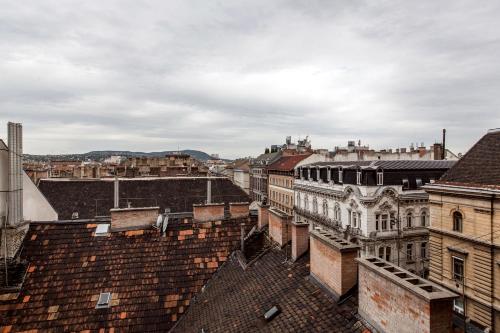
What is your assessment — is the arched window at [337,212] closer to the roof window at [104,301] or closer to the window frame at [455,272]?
the window frame at [455,272]

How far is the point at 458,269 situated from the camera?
21969mm

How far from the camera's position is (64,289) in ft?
33.0

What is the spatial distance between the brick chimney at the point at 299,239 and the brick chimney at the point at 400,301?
3.29 m

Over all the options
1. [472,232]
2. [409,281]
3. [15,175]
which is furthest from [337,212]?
[409,281]

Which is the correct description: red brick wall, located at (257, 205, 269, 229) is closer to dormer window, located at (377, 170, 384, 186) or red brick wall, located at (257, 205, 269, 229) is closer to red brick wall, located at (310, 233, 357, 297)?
red brick wall, located at (310, 233, 357, 297)

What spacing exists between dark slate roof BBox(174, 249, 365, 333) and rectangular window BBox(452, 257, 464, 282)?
16283 millimetres

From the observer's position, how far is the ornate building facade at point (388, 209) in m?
31.3

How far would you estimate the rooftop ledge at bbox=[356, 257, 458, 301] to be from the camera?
493 cm

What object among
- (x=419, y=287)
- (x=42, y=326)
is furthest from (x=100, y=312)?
(x=419, y=287)

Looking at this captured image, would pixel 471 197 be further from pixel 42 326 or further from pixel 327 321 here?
pixel 42 326

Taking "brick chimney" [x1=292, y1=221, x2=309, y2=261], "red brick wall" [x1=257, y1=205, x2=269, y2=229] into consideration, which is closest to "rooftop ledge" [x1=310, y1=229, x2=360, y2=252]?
"brick chimney" [x1=292, y1=221, x2=309, y2=261]

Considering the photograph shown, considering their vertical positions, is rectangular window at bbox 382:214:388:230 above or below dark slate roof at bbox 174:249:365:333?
below

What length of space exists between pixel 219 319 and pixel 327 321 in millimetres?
3187

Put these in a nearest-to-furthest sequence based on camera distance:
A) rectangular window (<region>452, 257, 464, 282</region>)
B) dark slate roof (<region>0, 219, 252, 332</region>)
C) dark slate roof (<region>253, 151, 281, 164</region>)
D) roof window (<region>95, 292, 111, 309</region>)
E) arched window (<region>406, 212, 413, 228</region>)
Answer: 1. dark slate roof (<region>0, 219, 252, 332</region>)
2. roof window (<region>95, 292, 111, 309</region>)
3. rectangular window (<region>452, 257, 464, 282</region>)
4. arched window (<region>406, 212, 413, 228</region>)
5. dark slate roof (<region>253, 151, 281, 164</region>)
